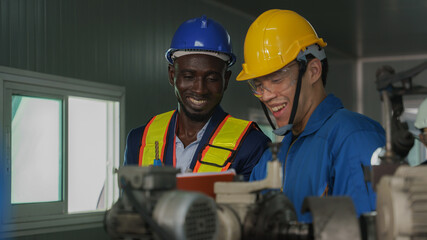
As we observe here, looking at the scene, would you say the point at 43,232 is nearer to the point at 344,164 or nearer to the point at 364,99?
the point at 344,164

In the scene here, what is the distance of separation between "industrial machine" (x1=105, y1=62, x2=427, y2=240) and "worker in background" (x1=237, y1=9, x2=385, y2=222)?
0.52 m

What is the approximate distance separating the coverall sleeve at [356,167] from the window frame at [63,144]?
3999mm

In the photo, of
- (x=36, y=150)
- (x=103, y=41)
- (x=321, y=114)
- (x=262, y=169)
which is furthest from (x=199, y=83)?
(x=103, y=41)

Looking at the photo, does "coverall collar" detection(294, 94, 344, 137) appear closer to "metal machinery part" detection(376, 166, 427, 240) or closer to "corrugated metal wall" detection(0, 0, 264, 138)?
"metal machinery part" detection(376, 166, 427, 240)

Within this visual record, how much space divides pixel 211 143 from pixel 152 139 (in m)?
0.34

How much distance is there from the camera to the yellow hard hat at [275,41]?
91.7 inches

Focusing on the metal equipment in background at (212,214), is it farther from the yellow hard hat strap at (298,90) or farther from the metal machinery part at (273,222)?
the yellow hard hat strap at (298,90)

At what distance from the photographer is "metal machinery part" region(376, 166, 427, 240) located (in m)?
1.25

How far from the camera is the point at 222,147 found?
3045 mm

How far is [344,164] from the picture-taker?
2037mm

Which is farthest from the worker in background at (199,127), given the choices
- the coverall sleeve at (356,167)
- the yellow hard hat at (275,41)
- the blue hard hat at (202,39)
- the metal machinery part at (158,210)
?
the metal machinery part at (158,210)

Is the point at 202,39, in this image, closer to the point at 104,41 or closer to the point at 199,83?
the point at 199,83

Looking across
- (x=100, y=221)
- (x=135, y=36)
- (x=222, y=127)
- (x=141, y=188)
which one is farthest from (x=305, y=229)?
(x=135, y=36)

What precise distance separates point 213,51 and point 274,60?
0.99m
